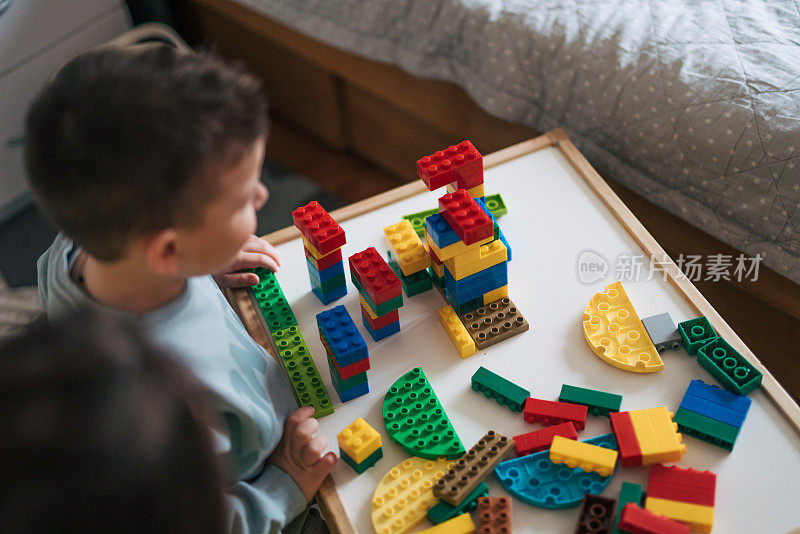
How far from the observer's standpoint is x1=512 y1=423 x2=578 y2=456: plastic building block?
714mm

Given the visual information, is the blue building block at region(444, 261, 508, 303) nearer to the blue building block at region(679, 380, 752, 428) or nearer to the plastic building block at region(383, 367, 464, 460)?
the plastic building block at region(383, 367, 464, 460)

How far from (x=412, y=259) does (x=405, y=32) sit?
0.60 meters

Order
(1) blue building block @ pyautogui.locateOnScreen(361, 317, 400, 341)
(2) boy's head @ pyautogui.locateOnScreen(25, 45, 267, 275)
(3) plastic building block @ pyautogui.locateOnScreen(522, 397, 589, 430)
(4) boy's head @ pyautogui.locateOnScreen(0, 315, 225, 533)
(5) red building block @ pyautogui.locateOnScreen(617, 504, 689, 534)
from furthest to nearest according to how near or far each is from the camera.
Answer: (1) blue building block @ pyautogui.locateOnScreen(361, 317, 400, 341) → (3) plastic building block @ pyautogui.locateOnScreen(522, 397, 589, 430) → (5) red building block @ pyautogui.locateOnScreen(617, 504, 689, 534) → (2) boy's head @ pyautogui.locateOnScreen(25, 45, 267, 275) → (4) boy's head @ pyautogui.locateOnScreen(0, 315, 225, 533)

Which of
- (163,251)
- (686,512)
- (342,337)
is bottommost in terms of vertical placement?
(686,512)

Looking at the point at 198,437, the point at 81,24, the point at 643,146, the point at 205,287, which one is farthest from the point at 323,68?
the point at 198,437

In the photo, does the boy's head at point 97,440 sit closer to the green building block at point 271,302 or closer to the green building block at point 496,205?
the green building block at point 271,302

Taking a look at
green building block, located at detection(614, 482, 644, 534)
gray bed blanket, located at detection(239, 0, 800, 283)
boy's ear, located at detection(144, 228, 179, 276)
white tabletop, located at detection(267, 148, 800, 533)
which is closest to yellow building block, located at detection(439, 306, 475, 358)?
white tabletop, located at detection(267, 148, 800, 533)

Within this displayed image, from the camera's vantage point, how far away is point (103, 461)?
41 cm

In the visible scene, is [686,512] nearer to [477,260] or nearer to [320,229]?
[477,260]

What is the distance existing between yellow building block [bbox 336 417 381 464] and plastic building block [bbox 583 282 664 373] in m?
0.27

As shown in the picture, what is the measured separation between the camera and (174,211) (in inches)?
21.9

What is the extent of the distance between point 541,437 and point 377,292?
228mm

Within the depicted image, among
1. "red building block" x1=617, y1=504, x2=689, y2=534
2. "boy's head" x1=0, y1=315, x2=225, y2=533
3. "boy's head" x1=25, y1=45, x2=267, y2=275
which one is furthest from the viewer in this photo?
"red building block" x1=617, y1=504, x2=689, y2=534

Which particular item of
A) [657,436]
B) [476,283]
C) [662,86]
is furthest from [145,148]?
[662,86]
